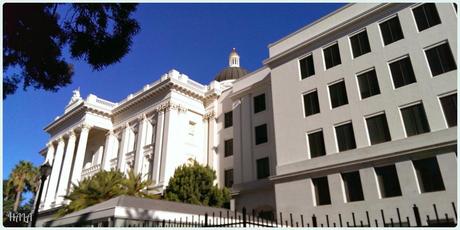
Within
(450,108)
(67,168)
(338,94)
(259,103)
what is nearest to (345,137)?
(338,94)

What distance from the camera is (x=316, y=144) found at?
839 inches

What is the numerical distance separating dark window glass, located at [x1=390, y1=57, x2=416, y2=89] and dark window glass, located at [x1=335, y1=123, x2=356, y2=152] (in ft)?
11.5

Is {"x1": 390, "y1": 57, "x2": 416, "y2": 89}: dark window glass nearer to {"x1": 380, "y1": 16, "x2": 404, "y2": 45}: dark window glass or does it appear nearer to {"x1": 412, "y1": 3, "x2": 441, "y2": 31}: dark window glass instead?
{"x1": 380, "y1": 16, "x2": 404, "y2": 45}: dark window glass

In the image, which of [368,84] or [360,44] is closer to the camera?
[368,84]

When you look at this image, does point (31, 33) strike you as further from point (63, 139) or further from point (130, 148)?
point (63, 139)

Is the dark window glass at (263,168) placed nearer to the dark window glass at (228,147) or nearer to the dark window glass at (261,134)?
the dark window glass at (261,134)

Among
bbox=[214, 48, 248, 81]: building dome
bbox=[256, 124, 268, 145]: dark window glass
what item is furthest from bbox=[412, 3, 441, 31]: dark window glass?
bbox=[214, 48, 248, 81]: building dome

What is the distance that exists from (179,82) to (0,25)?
2625cm

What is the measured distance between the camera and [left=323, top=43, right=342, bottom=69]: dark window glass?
22.5 metres

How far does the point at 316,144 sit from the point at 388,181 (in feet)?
15.9

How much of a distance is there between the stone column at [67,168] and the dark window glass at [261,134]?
21.9 meters

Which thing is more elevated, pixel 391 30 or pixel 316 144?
pixel 391 30

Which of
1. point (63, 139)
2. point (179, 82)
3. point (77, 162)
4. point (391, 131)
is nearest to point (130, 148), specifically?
point (77, 162)

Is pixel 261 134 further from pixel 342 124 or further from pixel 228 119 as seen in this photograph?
pixel 342 124
